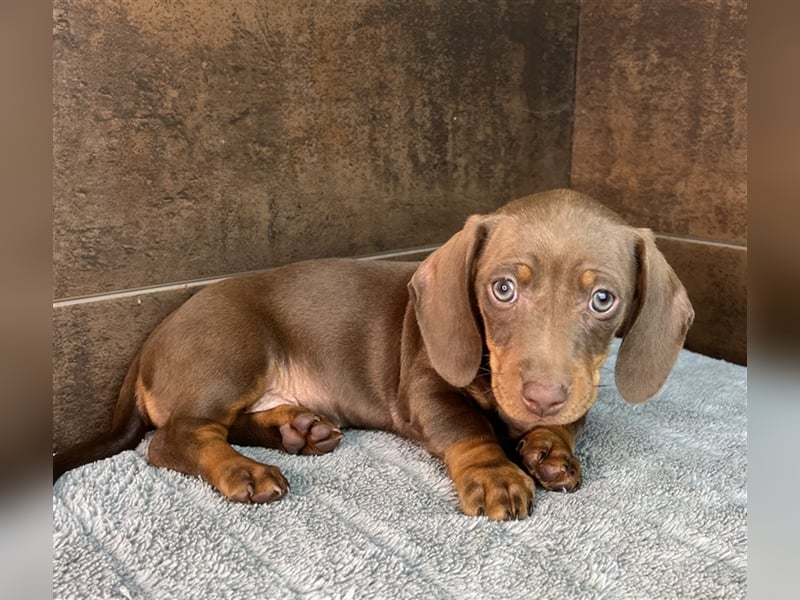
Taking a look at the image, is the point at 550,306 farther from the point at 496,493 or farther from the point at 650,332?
the point at 496,493

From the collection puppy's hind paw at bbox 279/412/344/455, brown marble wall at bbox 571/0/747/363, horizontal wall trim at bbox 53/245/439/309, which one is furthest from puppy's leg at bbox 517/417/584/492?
brown marble wall at bbox 571/0/747/363

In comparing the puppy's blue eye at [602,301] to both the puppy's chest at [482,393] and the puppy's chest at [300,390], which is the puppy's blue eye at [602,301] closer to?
the puppy's chest at [482,393]

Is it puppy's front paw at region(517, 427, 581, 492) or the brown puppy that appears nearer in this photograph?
the brown puppy

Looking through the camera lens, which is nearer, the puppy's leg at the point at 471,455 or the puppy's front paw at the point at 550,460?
the puppy's leg at the point at 471,455

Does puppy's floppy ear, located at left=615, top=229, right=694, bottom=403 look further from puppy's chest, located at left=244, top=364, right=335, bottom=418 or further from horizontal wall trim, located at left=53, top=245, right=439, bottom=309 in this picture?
horizontal wall trim, located at left=53, top=245, right=439, bottom=309

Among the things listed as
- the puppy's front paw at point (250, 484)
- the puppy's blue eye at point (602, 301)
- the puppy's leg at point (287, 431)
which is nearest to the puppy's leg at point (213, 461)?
the puppy's front paw at point (250, 484)

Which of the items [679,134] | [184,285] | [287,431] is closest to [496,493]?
[287,431]
